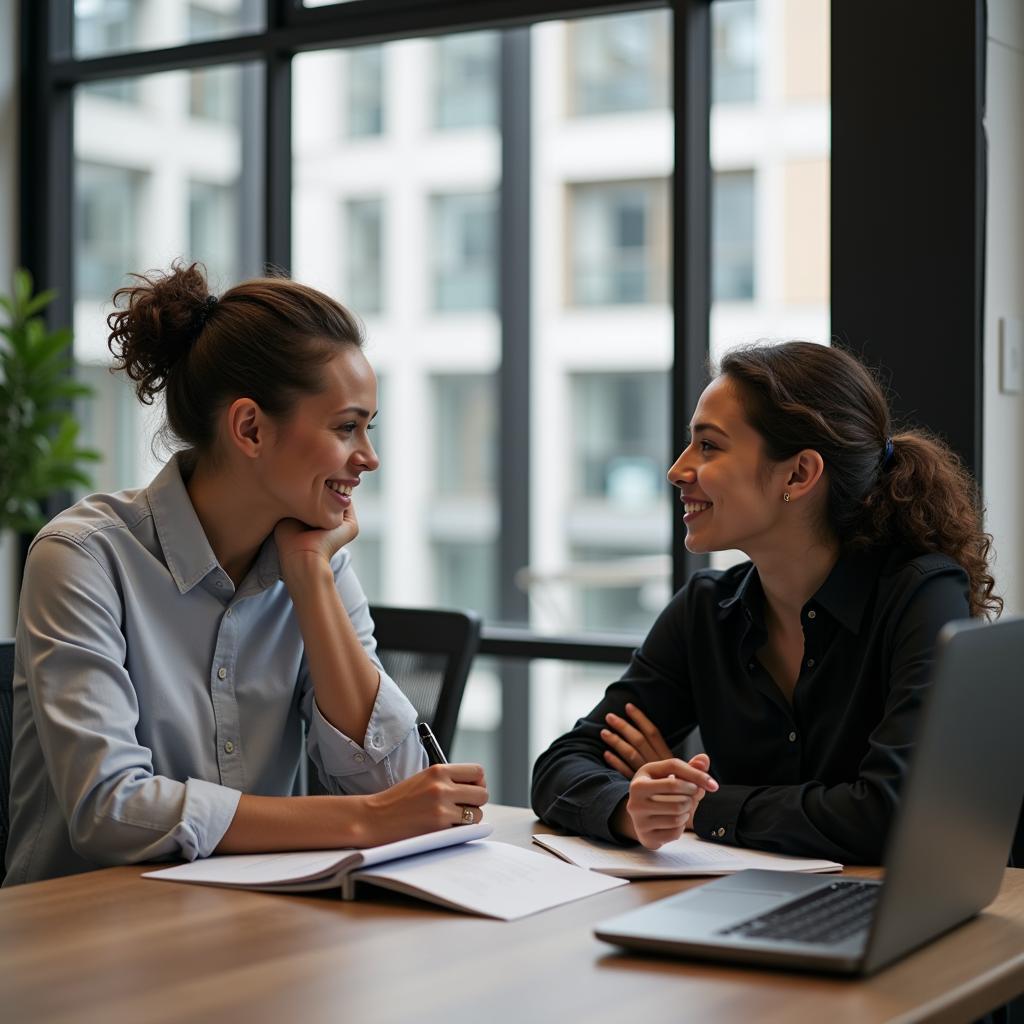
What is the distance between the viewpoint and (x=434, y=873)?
1413mm

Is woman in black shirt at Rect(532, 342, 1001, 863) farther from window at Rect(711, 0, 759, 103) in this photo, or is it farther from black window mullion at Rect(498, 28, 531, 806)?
window at Rect(711, 0, 759, 103)

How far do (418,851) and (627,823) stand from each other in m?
0.27

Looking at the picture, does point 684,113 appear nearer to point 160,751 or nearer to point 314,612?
point 314,612

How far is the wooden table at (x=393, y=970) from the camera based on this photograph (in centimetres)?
104

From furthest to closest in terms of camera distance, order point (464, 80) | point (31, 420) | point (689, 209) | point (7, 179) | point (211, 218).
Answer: point (464, 80) → point (211, 218) → point (7, 179) → point (31, 420) → point (689, 209)

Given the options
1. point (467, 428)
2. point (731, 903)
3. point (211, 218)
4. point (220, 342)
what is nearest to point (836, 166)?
point (220, 342)

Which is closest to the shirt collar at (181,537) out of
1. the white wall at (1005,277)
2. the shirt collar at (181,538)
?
the shirt collar at (181,538)

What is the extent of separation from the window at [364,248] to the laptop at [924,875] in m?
6.86

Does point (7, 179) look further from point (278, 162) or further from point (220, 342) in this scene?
point (220, 342)

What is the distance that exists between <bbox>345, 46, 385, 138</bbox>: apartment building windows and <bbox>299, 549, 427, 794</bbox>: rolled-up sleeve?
6435mm

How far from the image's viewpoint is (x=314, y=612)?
1826 mm

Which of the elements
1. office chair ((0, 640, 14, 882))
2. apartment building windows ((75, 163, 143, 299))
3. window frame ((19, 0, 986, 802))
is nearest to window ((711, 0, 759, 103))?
apartment building windows ((75, 163, 143, 299))

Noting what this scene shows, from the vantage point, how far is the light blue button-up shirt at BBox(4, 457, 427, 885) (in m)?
1.55

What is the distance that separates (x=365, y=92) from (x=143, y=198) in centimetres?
239
